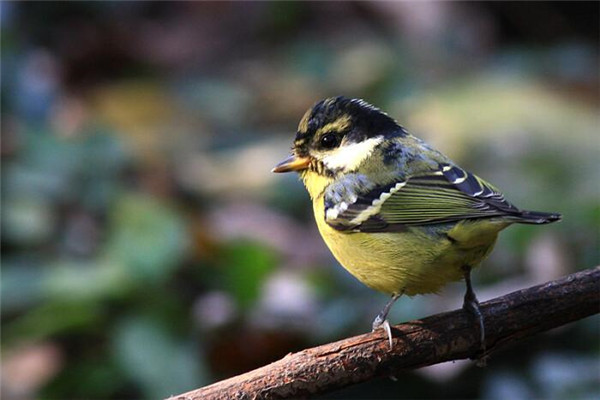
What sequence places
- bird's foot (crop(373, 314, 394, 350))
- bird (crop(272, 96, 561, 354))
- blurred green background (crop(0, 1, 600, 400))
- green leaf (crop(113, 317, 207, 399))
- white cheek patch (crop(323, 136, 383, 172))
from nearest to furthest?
bird's foot (crop(373, 314, 394, 350)) < bird (crop(272, 96, 561, 354)) < white cheek patch (crop(323, 136, 383, 172)) < green leaf (crop(113, 317, 207, 399)) < blurred green background (crop(0, 1, 600, 400))

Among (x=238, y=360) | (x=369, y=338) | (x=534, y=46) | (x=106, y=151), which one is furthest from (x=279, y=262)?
(x=534, y=46)

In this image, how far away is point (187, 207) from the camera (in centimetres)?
538

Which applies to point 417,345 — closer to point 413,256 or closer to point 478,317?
point 478,317

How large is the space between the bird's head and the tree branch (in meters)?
0.76

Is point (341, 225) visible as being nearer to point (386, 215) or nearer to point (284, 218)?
point (386, 215)

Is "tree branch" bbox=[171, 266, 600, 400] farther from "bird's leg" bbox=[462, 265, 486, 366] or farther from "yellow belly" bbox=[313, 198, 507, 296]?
"yellow belly" bbox=[313, 198, 507, 296]

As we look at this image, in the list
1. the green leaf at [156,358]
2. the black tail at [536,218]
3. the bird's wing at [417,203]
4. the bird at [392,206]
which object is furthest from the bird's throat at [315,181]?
the green leaf at [156,358]

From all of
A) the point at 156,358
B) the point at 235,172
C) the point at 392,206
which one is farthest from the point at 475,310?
the point at 235,172

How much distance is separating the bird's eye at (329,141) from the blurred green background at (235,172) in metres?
0.83

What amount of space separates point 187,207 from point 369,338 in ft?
8.79

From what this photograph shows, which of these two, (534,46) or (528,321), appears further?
(534,46)

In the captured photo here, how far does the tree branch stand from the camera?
2711mm

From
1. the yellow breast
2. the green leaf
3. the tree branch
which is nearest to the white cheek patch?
the yellow breast

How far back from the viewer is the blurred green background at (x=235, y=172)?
4.12 meters
